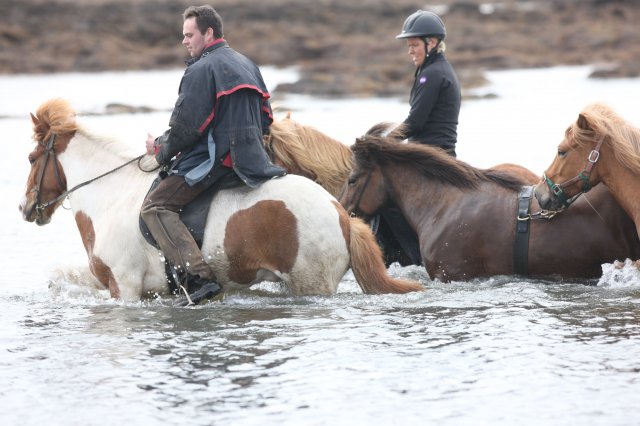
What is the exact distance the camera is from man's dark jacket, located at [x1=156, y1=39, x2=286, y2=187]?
24.6ft

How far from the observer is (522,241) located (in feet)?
27.5

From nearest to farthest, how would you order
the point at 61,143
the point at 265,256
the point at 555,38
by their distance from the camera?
the point at 265,256
the point at 61,143
the point at 555,38

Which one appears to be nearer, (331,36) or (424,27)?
(424,27)

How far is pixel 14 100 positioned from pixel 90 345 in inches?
1136

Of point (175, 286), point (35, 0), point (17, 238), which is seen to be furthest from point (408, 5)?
point (175, 286)

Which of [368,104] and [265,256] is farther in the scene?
[368,104]

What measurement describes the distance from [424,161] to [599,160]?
166cm

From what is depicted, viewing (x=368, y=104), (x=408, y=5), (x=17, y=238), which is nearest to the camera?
(x=17, y=238)

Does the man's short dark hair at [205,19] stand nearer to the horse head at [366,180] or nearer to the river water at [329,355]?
the river water at [329,355]

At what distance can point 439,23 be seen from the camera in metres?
9.38

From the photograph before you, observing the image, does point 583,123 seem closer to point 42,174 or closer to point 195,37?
point 195,37

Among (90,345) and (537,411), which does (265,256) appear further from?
(537,411)

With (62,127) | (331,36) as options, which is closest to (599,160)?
(62,127)

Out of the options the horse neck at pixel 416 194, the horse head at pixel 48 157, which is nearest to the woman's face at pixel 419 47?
the horse neck at pixel 416 194
